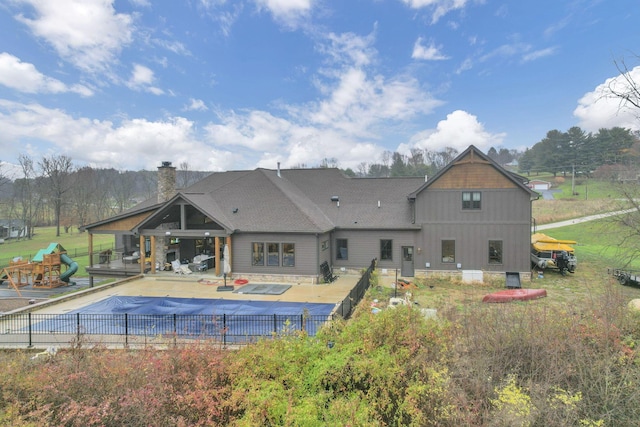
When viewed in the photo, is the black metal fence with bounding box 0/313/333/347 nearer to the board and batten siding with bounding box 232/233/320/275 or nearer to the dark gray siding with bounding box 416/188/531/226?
the board and batten siding with bounding box 232/233/320/275

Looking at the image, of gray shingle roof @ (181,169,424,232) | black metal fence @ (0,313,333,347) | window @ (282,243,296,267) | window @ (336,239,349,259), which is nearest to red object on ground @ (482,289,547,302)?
gray shingle roof @ (181,169,424,232)

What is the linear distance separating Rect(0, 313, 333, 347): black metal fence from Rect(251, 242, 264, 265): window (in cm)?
738

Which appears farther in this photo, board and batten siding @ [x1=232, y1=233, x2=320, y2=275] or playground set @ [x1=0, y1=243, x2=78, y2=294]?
playground set @ [x1=0, y1=243, x2=78, y2=294]

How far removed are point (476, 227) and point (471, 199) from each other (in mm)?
1645

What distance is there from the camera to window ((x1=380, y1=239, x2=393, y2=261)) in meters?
20.7

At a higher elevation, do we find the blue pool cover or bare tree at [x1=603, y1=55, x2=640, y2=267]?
bare tree at [x1=603, y1=55, x2=640, y2=267]

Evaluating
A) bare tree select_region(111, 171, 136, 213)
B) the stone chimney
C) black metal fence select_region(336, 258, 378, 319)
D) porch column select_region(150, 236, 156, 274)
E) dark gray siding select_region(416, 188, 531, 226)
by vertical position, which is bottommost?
black metal fence select_region(336, 258, 378, 319)

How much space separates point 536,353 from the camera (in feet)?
19.6

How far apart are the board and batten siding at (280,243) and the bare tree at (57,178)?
46.6 meters

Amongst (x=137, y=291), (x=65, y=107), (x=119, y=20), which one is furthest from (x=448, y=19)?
(x=65, y=107)

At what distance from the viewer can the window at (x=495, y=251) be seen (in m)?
19.4

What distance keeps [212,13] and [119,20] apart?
536cm

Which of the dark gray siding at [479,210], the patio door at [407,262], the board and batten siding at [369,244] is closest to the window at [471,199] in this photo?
the dark gray siding at [479,210]

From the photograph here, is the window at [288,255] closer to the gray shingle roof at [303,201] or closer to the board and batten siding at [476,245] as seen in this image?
the gray shingle roof at [303,201]
